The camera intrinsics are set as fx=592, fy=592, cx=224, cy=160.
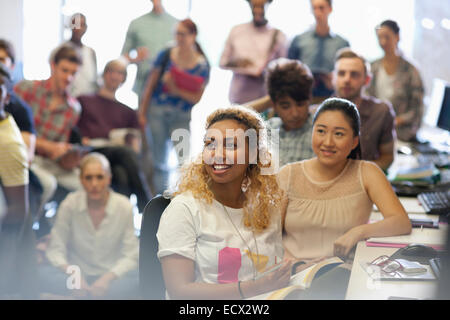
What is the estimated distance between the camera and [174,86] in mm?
3230

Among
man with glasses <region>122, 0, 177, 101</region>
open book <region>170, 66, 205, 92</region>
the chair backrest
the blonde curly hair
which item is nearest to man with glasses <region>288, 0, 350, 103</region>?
open book <region>170, 66, 205, 92</region>

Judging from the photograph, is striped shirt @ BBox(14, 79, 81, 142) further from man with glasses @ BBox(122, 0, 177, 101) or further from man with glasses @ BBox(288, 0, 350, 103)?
man with glasses @ BBox(288, 0, 350, 103)

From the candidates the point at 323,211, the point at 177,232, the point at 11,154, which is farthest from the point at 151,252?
the point at 11,154

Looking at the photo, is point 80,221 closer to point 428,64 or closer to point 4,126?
point 4,126

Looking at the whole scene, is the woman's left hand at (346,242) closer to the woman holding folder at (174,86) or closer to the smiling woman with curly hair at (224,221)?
the smiling woman with curly hair at (224,221)

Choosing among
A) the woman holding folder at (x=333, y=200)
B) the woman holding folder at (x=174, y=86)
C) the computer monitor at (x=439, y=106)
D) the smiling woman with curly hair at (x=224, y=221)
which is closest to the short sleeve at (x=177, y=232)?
the smiling woman with curly hair at (x=224, y=221)

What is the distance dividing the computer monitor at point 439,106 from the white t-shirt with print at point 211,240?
2.08m

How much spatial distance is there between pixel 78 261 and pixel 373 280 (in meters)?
1.36

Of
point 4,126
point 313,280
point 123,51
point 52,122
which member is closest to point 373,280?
point 313,280

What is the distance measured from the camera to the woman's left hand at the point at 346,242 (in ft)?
4.73

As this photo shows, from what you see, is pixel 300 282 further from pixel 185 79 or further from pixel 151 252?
pixel 185 79

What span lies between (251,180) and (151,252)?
266 mm

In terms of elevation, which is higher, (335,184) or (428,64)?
(428,64)

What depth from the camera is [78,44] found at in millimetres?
2725
